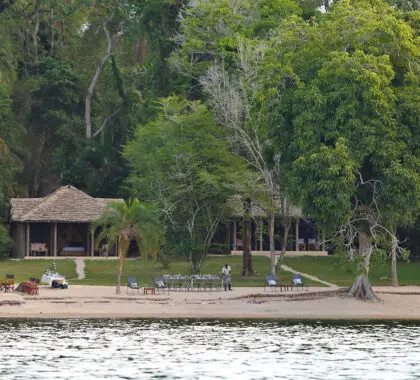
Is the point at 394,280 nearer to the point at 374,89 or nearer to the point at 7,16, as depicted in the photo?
the point at 374,89

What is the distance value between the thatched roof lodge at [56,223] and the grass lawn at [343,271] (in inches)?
570

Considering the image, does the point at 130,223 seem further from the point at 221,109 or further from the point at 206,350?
the point at 206,350

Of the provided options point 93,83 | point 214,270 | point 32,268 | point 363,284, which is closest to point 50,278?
point 32,268

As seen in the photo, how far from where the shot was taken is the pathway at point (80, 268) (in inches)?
2448

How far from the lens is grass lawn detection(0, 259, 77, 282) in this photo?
6153cm

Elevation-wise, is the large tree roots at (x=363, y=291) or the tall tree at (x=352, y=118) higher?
the tall tree at (x=352, y=118)

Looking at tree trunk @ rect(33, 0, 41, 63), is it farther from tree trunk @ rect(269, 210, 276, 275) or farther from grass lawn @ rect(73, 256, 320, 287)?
tree trunk @ rect(269, 210, 276, 275)

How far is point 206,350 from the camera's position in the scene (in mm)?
33844

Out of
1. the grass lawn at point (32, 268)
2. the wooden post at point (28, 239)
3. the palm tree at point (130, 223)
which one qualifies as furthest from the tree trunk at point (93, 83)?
the palm tree at point (130, 223)

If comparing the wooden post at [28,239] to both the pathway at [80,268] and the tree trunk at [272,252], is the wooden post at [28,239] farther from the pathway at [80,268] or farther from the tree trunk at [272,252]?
the tree trunk at [272,252]

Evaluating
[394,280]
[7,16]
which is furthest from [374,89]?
[7,16]

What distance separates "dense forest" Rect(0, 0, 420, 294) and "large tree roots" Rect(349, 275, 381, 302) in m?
1.33

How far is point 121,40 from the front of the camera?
100812 mm

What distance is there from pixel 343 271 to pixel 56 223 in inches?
831
